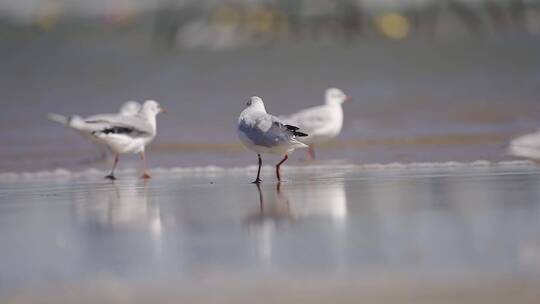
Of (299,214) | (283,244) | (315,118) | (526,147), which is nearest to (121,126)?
(315,118)

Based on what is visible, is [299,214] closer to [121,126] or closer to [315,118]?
[121,126]

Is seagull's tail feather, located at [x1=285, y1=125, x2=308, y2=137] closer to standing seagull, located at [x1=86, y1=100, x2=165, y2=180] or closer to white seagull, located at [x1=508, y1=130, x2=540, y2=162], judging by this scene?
standing seagull, located at [x1=86, y1=100, x2=165, y2=180]

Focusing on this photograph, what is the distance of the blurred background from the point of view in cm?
1520

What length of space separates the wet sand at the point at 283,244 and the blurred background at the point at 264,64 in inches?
273

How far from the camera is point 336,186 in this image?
6.77m

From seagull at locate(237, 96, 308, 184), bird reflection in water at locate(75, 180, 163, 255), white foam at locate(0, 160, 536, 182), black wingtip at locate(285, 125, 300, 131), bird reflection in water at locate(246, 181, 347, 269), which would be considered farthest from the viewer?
white foam at locate(0, 160, 536, 182)

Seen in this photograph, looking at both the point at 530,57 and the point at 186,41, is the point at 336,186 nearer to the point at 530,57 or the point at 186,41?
the point at 530,57

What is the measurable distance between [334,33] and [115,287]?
18.6 m

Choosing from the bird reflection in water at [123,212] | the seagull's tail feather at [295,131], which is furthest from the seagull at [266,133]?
the bird reflection in water at [123,212]

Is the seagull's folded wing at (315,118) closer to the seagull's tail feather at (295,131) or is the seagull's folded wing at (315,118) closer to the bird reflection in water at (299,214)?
the seagull's tail feather at (295,131)

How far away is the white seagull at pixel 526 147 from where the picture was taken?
9.34m

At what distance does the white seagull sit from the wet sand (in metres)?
2.40

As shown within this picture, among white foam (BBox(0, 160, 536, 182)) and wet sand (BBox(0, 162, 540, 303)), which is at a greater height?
white foam (BBox(0, 160, 536, 182))

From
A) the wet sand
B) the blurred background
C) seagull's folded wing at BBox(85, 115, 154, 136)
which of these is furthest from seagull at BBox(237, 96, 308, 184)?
the blurred background
